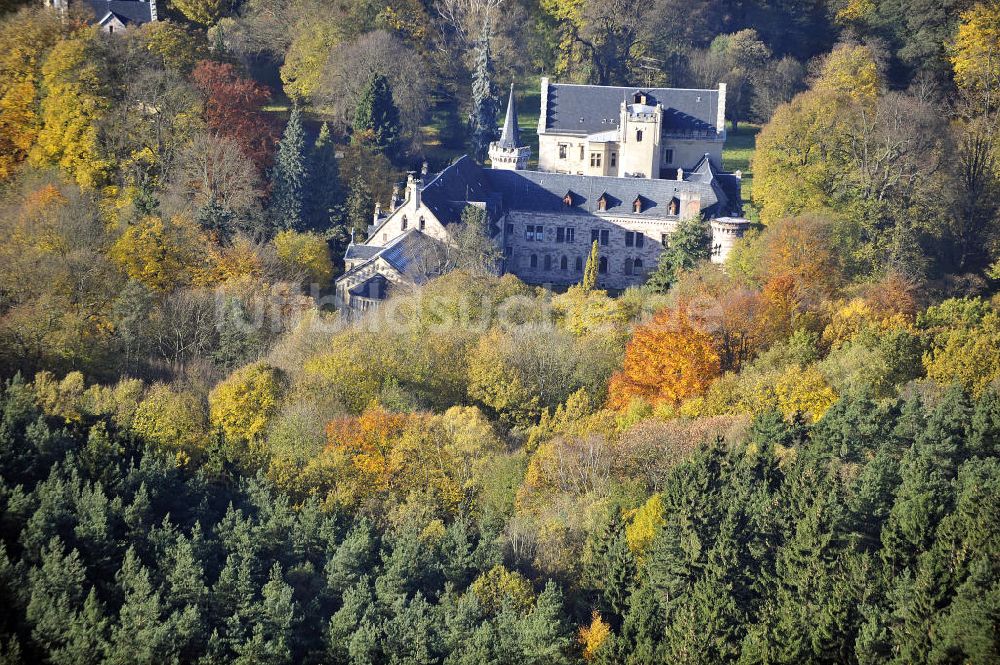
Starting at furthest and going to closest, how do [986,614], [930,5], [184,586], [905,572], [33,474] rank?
[930,5] < [33,474] < [184,586] < [905,572] < [986,614]

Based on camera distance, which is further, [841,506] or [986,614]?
[841,506]

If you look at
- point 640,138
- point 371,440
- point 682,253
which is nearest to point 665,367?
point 371,440

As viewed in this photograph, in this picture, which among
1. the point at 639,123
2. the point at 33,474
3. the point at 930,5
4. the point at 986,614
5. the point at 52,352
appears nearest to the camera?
the point at 986,614

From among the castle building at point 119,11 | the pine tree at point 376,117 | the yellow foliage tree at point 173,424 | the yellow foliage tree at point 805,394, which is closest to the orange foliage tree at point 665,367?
the yellow foliage tree at point 805,394

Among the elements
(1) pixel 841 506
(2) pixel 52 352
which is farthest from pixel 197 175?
(1) pixel 841 506

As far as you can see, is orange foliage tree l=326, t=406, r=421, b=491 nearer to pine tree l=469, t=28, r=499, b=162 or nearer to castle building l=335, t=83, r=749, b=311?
castle building l=335, t=83, r=749, b=311

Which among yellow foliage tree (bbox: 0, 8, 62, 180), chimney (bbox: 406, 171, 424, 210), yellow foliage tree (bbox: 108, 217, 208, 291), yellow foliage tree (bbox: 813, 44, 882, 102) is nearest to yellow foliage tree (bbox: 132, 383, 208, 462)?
yellow foliage tree (bbox: 108, 217, 208, 291)

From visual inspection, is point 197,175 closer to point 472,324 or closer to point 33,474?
point 472,324
